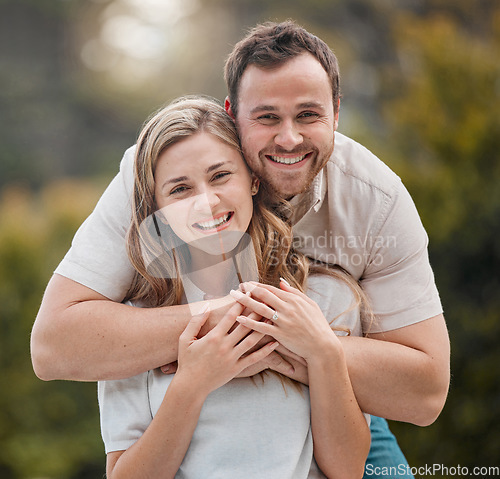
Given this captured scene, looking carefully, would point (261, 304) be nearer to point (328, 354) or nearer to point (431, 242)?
point (328, 354)

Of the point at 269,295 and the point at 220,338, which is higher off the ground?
the point at 269,295

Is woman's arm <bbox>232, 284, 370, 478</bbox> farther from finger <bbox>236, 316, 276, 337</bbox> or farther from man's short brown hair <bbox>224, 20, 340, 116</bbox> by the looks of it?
man's short brown hair <bbox>224, 20, 340, 116</bbox>

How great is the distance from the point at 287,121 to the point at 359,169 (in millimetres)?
336

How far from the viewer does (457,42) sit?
15.2 ft

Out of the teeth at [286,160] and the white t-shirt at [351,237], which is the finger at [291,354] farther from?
the teeth at [286,160]

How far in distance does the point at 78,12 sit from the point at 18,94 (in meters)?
2.41

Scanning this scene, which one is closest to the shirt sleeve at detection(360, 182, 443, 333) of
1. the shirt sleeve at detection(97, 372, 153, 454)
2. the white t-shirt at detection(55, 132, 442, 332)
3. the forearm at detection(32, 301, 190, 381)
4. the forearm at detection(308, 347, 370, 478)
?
the white t-shirt at detection(55, 132, 442, 332)

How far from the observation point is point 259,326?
1.81m

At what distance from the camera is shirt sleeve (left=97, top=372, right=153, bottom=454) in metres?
1.89

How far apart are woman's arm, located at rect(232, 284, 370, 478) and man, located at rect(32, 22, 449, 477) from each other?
91 mm

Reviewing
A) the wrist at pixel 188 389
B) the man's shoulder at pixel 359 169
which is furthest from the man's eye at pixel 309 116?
the wrist at pixel 188 389

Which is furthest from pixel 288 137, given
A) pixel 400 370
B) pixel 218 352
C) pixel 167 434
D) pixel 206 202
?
pixel 167 434

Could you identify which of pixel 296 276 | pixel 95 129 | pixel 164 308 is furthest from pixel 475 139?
pixel 95 129

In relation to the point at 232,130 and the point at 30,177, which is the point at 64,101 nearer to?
the point at 30,177
